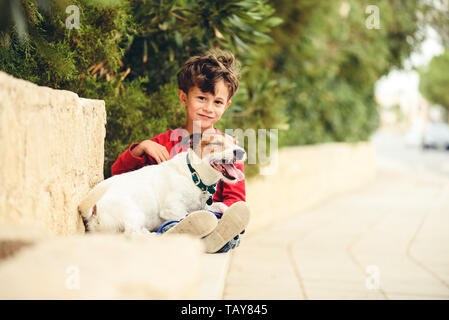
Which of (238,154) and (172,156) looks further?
(172,156)

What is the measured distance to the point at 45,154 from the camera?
1834 mm

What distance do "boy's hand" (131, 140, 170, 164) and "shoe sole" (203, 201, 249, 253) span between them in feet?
1.42

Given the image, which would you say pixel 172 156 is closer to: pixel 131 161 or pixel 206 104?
pixel 131 161

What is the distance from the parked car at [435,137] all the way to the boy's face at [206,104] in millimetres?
30674

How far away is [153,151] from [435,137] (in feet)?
102

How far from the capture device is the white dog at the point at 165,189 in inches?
82.7

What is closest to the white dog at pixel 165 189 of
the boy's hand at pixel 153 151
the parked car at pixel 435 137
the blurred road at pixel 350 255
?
the boy's hand at pixel 153 151

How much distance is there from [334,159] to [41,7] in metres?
10.1

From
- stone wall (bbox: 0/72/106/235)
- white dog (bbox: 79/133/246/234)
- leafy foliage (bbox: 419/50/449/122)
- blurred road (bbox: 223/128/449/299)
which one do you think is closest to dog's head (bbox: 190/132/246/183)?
white dog (bbox: 79/133/246/234)

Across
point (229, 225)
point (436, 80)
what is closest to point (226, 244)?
point (229, 225)

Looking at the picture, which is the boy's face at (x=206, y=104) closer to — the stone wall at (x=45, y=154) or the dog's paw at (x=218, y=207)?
the dog's paw at (x=218, y=207)

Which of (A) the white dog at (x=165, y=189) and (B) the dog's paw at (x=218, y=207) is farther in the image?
(B) the dog's paw at (x=218, y=207)

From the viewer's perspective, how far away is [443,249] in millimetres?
6117

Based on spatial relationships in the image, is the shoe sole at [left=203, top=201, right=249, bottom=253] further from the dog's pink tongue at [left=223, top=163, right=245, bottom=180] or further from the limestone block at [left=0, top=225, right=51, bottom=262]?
the limestone block at [left=0, top=225, right=51, bottom=262]
